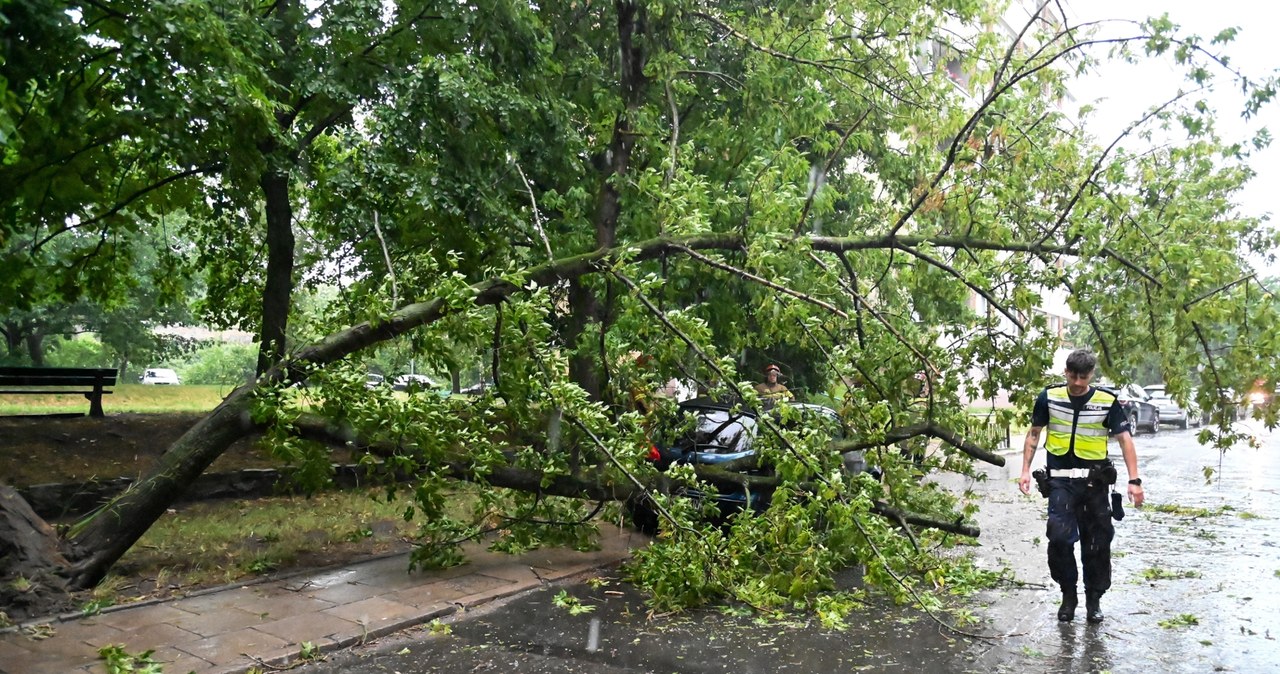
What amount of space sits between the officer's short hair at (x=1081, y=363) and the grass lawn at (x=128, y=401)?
8.05 metres

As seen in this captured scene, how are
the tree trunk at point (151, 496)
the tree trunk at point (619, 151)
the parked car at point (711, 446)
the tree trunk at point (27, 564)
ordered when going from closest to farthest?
the tree trunk at point (27, 564) → the tree trunk at point (151, 496) → the parked car at point (711, 446) → the tree trunk at point (619, 151)

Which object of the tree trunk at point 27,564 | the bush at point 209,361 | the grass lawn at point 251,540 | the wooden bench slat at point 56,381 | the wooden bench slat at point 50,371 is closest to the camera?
the tree trunk at point 27,564

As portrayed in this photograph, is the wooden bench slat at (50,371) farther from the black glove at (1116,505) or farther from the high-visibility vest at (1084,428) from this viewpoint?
the black glove at (1116,505)

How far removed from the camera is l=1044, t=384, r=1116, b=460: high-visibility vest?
638cm

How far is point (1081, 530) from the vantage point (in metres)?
Result: 6.43

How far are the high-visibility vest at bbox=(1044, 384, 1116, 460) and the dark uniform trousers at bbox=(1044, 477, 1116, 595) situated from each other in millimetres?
205

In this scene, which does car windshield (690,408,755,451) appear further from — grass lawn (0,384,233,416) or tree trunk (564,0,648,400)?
grass lawn (0,384,233,416)

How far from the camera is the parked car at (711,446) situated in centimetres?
858

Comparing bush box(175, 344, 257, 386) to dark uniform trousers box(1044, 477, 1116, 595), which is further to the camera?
bush box(175, 344, 257, 386)

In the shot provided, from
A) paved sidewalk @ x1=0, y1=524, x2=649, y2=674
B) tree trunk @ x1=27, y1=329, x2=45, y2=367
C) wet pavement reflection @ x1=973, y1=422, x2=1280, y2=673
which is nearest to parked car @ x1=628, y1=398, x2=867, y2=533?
paved sidewalk @ x1=0, y1=524, x2=649, y2=674

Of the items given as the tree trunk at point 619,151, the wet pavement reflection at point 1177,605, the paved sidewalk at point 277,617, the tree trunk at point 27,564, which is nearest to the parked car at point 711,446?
the paved sidewalk at point 277,617

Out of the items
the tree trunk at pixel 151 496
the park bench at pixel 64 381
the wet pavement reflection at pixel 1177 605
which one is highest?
the park bench at pixel 64 381

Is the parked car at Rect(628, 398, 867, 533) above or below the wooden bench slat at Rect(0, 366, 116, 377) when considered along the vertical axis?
below

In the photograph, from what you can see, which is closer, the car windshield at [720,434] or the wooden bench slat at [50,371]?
the car windshield at [720,434]
